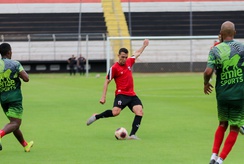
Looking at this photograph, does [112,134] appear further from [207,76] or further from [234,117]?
[207,76]

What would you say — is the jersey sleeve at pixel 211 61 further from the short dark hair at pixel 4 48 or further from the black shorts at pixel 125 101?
the black shorts at pixel 125 101

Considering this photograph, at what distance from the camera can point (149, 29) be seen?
53.1 m

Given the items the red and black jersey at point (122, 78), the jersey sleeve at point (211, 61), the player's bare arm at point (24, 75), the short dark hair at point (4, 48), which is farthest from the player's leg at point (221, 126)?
the red and black jersey at point (122, 78)

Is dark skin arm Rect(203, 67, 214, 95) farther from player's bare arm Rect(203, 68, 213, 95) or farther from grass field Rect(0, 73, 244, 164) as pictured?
grass field Rect(0, 73, 244, 164)

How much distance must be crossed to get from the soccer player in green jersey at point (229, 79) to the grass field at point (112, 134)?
3.35ft

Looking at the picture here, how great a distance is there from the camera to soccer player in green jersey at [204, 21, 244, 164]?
9250mm

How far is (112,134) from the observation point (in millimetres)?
14047

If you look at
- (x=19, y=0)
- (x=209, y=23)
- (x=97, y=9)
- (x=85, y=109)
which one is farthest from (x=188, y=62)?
(x=85, y=109)

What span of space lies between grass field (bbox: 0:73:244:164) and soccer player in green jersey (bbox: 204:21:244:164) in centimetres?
102

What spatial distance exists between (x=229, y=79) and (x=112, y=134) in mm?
5134

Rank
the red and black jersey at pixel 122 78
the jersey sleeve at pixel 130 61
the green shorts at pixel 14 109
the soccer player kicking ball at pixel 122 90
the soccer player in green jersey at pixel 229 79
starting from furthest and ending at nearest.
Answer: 1. the jersey sleeve at pixel 130 61
2. the red and black jersey at pixel 122 78
3. the soccer player kicking ball at pixel 122 90
4. the green shorts at pixel 14 109
5. the soccer player in green jersey at pixel 229 79

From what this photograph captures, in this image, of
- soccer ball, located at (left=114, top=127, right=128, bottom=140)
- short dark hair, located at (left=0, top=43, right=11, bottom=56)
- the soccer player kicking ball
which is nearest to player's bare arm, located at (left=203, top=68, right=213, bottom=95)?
short dark hair, located at (left=0, top=43, right=11, bottom=56)

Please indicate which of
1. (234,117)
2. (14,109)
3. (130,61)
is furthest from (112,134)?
(234,117)

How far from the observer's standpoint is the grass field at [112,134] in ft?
35.3
